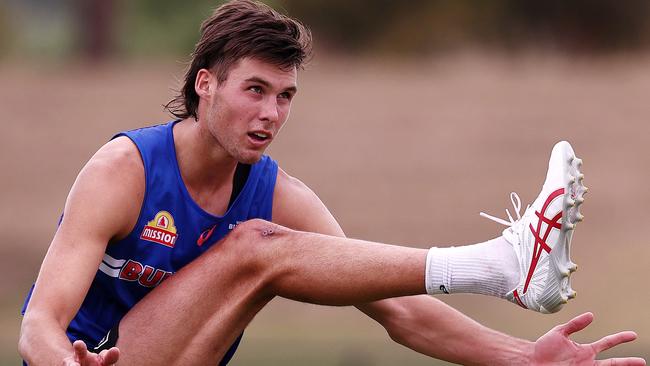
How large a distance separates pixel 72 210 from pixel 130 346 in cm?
66

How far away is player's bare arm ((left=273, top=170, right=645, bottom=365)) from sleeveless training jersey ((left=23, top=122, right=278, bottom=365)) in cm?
22

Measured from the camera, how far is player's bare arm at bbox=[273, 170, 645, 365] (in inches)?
217

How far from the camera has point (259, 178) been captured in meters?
6.01

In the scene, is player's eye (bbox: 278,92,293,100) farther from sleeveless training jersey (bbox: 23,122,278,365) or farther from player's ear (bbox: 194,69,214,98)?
sleeveless training jersey (bbox: 23,122,278,365)

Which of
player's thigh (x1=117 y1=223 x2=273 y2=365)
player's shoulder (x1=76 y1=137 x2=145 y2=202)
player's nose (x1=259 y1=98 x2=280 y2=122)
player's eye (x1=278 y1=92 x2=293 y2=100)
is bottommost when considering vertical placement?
player's thigh (x1=117 y1=223 x2=273 y2=365)

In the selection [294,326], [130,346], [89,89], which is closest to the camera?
[130,346]

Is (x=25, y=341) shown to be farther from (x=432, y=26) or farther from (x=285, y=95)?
(x=432, y=26)

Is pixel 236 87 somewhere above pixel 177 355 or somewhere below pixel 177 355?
above

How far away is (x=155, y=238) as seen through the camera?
5691 mm

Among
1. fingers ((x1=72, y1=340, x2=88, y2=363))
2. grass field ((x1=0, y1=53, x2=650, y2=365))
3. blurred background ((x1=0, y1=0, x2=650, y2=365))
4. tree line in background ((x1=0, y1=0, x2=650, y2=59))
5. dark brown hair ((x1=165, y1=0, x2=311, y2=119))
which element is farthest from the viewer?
tree line in background ((x1=0, y1=0, x2=650, y2=59))

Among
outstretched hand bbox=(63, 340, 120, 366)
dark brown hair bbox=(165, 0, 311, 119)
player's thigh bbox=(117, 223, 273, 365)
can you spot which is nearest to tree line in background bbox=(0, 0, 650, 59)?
dark brown hair bbox=(165, 0, 311, 119)

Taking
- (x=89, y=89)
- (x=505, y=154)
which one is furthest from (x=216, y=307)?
(x=89, y=89)

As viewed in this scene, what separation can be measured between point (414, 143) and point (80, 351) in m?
12.8

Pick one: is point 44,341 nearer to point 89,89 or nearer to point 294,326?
point 294,326
